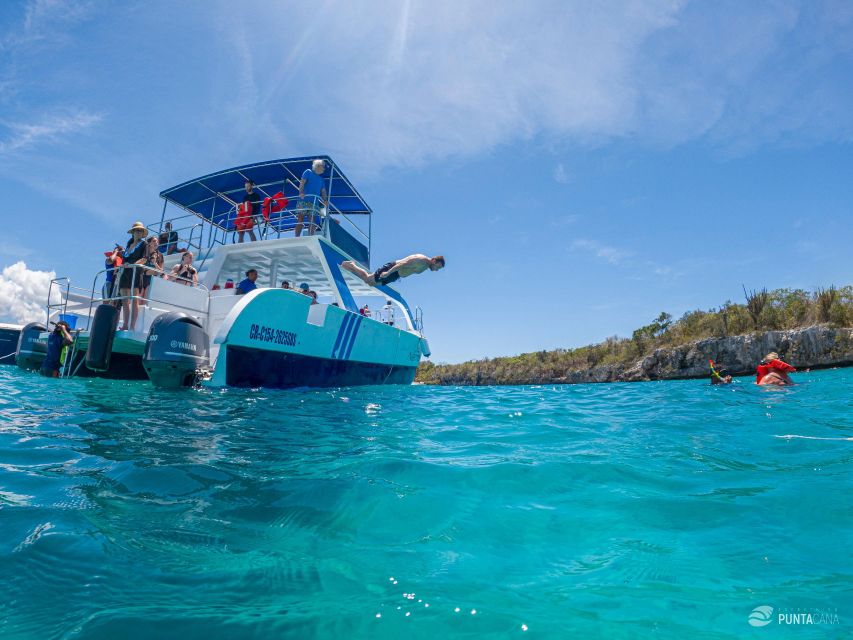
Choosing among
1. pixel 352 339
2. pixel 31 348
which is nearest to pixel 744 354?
pixel 352 339

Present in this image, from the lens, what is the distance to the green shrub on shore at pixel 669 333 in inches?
779

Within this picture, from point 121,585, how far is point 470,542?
1177 millimetres

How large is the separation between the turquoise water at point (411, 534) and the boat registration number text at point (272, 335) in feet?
10.8

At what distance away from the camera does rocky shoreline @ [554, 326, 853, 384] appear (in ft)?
60.2

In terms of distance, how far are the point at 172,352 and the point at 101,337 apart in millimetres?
1202

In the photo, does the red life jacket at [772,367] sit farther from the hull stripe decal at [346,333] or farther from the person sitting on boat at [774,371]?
the hull stripe decal at [346,333]

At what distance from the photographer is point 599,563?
1631 millimetres

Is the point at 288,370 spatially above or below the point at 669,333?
below

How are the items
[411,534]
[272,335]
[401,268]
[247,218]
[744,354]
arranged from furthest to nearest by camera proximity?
1. [744,354]
2. [247,218]
3. [272,335]
4. [401,268]
5. [411,534]

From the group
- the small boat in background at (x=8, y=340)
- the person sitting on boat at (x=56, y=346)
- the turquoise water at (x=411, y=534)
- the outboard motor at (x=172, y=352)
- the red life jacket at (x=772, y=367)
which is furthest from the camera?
the small boat in background at (x=8, y=340)

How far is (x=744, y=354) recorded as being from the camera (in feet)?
67.3

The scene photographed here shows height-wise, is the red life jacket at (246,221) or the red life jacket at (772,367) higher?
the red life jacket at (246,221)

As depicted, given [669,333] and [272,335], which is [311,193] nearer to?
[272,335]

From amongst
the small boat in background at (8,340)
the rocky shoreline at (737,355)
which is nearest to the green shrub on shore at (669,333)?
the rocky shoreline at (737,355)
